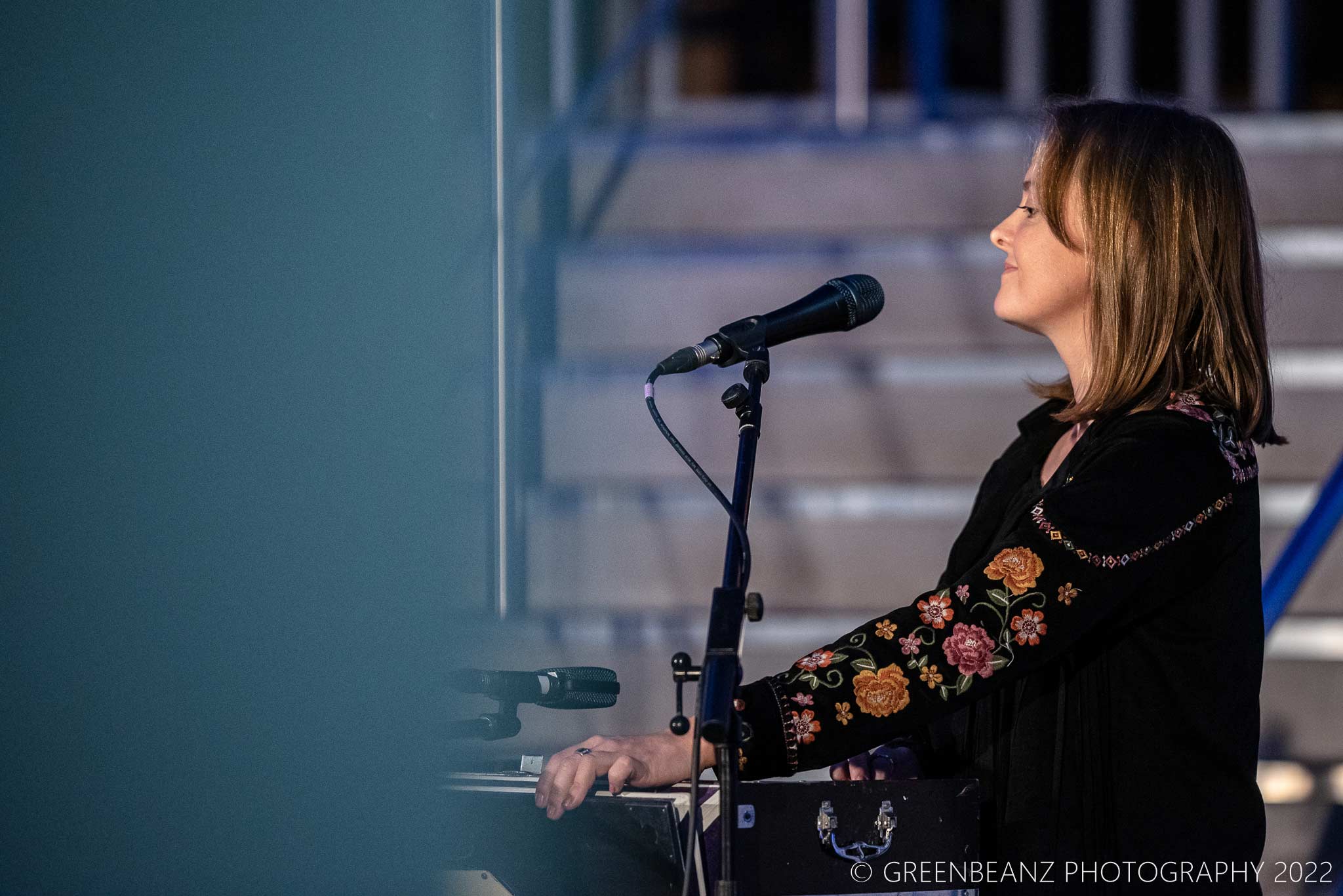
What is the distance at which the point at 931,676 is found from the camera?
3.92 ft

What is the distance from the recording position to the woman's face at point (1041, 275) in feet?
4.68

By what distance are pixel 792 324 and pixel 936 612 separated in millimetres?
301

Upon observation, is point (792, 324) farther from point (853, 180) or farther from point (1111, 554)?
point (853, 180)

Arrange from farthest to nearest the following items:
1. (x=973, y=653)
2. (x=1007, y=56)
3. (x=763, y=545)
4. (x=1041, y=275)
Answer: (x=1007, y=56), (x=763, y=545), (x=1041, y=275), (x=973, y=653)

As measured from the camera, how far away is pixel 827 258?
299 cm

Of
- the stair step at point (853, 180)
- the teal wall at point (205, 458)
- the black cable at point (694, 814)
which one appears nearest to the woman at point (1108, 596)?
the black cable at point (694, 814)

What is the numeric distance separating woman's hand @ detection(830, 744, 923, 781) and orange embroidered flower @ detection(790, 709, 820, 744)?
0.34 m

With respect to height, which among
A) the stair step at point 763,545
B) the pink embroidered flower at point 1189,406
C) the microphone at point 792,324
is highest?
the microphone at point 792,324

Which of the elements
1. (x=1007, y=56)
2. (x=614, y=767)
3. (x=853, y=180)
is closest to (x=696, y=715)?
(x=614, y=767)

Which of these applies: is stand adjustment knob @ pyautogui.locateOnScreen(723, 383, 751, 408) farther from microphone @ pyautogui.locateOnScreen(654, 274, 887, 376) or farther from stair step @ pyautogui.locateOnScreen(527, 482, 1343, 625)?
stair step @ pyautogui.locateOnScreen(527, 482, 1343, 625)

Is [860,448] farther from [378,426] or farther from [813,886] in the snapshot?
[813,886]

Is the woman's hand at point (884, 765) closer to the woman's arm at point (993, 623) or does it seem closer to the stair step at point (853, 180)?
the woman's arm at point (993, 623)

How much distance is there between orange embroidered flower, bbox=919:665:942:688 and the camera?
1.19 m

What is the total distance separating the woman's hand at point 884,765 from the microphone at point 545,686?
40 centimetres
